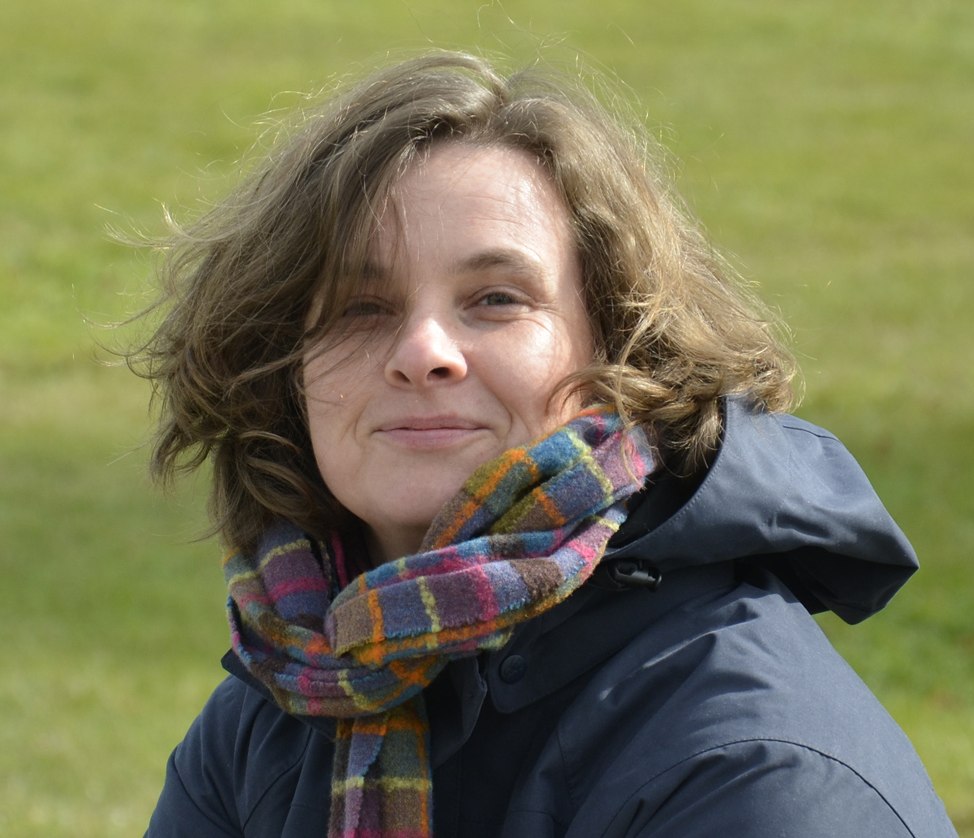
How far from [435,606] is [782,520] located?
48 centimetres

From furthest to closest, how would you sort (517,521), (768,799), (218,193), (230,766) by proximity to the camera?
(218,193)
(230,766)
(517,521)
(768,799)

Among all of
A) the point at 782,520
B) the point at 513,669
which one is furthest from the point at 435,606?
Answer: the point at 782,520

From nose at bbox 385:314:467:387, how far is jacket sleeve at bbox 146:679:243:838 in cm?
70

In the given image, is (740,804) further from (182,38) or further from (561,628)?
(182,38)

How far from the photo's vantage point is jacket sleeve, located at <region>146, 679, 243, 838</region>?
2379 mm

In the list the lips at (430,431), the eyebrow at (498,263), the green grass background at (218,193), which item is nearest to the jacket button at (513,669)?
the lips at (430,431)

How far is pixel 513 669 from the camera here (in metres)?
2.03

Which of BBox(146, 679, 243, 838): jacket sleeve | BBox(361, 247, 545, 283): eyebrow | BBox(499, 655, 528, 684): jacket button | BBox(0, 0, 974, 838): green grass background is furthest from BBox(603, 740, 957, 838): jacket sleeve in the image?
BBox(0, 0, 974, 838): green grass background

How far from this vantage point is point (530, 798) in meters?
1.93

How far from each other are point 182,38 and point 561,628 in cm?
1576

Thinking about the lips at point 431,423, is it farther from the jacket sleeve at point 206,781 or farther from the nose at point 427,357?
the jacket sleeve at point 206,781

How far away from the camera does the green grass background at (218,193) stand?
5.45 m

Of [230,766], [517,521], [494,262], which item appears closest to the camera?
[517,521]

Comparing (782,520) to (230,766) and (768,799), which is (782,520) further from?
(230,766)
